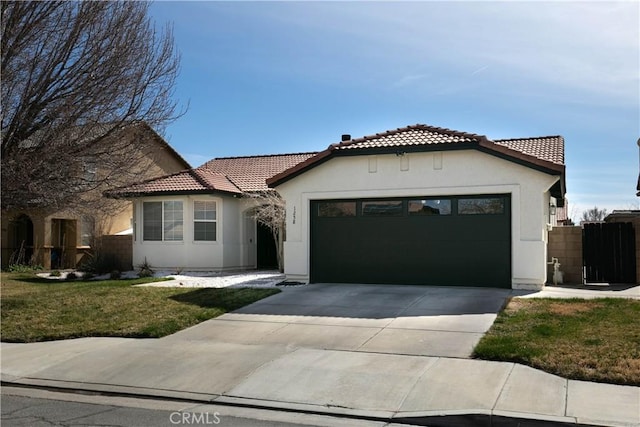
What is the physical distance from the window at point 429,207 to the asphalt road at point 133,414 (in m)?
9.32

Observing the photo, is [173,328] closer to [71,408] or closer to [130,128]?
[71,408]

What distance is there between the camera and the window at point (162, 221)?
2155 cm

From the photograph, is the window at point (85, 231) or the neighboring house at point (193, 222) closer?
the neighboring house at point (193, 222)

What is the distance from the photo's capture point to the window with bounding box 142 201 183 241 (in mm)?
21547

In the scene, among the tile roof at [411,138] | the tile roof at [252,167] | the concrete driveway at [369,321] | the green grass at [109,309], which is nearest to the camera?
the concrete driveway at [369,321]

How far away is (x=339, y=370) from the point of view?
27.3ft

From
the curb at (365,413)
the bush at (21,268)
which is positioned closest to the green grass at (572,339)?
the curb at (365,413)

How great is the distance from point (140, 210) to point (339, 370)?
607 inches

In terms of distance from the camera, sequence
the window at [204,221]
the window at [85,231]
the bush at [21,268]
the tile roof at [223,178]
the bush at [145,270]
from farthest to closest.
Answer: the window at [85,231] < the bush at [21,268] < the window at [204,221] < the tile roof at [223,178] < the bush at [145,270]

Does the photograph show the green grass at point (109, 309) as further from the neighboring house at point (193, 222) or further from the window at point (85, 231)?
the window at point (85, 231)

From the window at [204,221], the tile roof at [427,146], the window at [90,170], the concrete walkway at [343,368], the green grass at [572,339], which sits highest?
the tile roof at [427,146]

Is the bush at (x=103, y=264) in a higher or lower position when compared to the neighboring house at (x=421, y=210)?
lower

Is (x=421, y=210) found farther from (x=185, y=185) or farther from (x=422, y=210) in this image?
(x=185, y=185)
